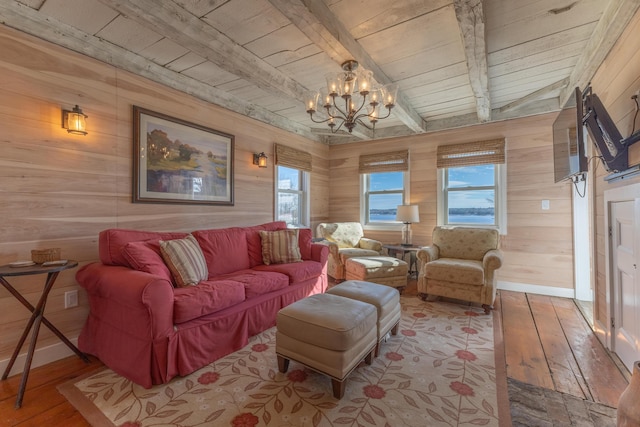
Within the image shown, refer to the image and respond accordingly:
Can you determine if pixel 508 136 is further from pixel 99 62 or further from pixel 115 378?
pixel 115 378

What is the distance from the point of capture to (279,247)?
3.19m

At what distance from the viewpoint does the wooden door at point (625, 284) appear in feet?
5.99

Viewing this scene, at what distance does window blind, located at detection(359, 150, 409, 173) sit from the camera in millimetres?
4621

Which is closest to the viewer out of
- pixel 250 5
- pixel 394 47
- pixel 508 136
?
pixel 250 5

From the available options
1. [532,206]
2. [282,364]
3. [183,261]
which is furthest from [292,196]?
[532,206]

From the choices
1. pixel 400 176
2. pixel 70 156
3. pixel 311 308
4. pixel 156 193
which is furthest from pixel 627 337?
pixel 70 156

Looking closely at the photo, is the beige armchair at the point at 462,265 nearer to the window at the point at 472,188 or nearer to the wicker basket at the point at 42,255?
the window at the point at 472,188

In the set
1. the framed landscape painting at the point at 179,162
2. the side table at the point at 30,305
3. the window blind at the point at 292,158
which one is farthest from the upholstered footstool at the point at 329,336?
the window blind at the point at 292,158

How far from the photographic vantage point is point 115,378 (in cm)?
187

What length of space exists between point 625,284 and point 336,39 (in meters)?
2.71

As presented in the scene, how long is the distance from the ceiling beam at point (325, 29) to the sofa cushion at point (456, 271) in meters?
2.21

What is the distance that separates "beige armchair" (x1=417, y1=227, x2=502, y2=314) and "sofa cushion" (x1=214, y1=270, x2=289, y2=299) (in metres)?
1.78

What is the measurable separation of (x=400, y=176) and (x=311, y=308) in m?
3.45

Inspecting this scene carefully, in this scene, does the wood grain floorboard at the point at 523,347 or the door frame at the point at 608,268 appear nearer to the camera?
the wood grain floorboard at the point at 523,347
